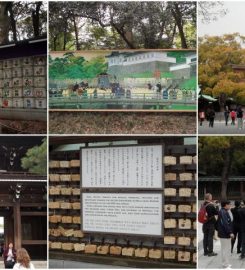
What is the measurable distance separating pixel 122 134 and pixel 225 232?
206 cm

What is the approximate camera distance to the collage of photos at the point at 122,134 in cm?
781

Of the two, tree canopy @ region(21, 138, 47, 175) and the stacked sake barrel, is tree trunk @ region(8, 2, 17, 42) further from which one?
tree canopy @ region(21, 138, 47, 175)

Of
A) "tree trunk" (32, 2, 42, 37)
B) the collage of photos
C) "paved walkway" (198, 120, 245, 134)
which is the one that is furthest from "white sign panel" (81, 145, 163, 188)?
"tree trunk" (32, 2, 42, 37)

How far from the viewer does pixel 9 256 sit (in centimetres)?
804

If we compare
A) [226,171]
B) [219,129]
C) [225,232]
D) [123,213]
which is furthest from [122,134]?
[225,232]

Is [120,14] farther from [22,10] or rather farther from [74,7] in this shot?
[22,10]

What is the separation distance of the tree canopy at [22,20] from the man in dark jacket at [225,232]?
3798 mm

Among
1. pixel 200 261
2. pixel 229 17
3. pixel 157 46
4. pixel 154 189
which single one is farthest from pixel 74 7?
pixel 200 261

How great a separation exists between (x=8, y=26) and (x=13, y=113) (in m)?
1.38

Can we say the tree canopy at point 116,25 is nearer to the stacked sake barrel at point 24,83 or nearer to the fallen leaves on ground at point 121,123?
the stacked sake barrel at point 24,83

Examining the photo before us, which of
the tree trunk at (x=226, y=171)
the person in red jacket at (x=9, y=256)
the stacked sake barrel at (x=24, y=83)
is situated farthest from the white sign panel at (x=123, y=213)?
the stacked sake barrel at (x=24, y=83)

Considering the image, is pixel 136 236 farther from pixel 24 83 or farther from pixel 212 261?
pixel 24 83

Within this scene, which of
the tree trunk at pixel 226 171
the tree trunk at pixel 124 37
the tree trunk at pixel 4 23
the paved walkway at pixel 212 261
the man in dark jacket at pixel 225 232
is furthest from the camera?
the tree trunk at pixel 4 23

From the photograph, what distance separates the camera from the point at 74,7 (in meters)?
8.28
